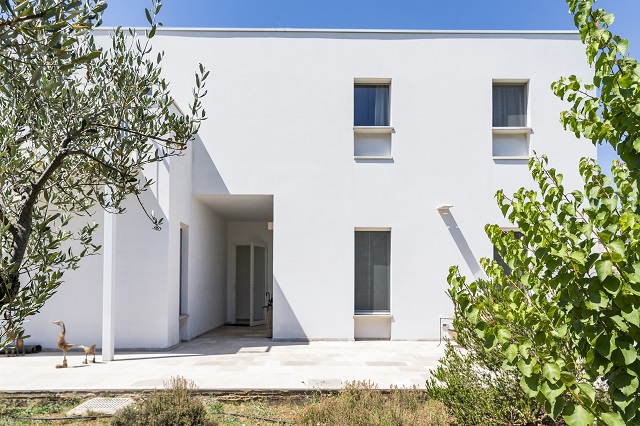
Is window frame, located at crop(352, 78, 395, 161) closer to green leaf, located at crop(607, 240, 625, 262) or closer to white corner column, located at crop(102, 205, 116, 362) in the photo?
white corner column, located at crop(102, 205, 116, 362)

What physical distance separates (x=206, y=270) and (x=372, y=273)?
169 inches

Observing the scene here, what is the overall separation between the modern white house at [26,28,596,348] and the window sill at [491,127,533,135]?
45mm

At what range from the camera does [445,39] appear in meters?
10.9

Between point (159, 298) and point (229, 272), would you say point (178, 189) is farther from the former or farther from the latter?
point (229, 272)

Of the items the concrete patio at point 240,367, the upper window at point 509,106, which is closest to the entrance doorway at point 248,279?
the concrete patio at point 240,367

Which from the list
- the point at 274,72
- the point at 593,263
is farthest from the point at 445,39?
the point at 593,263

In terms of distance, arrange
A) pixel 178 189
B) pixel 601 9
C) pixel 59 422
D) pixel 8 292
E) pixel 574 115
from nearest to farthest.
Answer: pixel 601 9 < pixel 574 115 < pixel 8 292 < pixel 59 422 < pixel 178 189

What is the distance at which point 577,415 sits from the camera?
1.70 metres

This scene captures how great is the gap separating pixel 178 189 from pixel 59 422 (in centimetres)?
538

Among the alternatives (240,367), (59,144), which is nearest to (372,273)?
(240,367)

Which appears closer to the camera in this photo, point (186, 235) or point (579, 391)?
point (579, 391)

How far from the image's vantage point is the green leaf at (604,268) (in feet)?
5.70

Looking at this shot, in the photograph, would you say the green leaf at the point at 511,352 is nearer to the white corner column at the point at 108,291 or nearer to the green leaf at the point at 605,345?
the green leaf at the point at 605,345

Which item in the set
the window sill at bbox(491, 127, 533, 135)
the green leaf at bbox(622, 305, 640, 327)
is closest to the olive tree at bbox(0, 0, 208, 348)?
the green leaf at bbox(622, 305, 640, 327)
